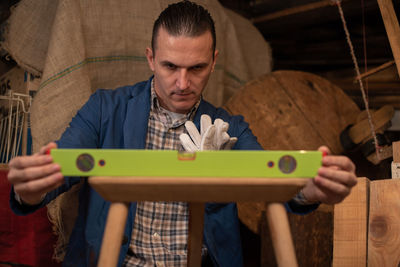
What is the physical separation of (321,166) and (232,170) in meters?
0.19

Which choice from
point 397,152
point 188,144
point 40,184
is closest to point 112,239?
point 40,184

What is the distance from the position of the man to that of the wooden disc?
67 centimetres

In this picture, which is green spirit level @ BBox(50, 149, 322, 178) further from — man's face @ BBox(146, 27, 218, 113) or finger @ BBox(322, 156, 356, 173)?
man's face @ BBox(146, 27, 218, 113)

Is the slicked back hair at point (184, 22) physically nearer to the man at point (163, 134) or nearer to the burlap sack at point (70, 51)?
the man at point (163, 134)

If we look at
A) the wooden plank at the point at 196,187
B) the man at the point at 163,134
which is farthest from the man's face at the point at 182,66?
the wooden plank at the point at 196,187

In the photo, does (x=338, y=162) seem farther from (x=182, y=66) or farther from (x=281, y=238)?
(x=182, y=66)

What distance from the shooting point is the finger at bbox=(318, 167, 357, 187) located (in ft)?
2.88

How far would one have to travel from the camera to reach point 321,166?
87 centimetres

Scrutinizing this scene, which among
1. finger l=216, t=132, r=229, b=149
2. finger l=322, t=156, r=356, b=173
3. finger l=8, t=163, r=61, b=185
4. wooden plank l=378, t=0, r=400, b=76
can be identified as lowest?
finger l=8, t=163, r=61, b=185

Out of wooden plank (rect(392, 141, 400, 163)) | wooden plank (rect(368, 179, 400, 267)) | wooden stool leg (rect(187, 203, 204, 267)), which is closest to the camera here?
wooden stool leg (rect(187, 203, 204, 267))

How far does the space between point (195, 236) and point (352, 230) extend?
20.4 inches

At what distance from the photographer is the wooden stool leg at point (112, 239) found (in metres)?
0.83

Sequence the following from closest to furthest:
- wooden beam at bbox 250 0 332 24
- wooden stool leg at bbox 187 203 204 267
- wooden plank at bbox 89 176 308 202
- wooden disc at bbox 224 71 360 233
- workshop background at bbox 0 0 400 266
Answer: wooden plank at bbox 89 176 308 202 → wooden stool leg at bbox 187 203 204 267 → workshop background at bbox 0 0 400 266 → wooden disc at bbox 224 71 360 233 → wooden beam at bbox 250 0 332 24

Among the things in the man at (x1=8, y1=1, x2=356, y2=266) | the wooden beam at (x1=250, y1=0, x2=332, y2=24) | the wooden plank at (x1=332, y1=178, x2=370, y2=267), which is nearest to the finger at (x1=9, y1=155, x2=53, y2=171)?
the man at (x1=8, y1=1, x2=356, y2=266)
